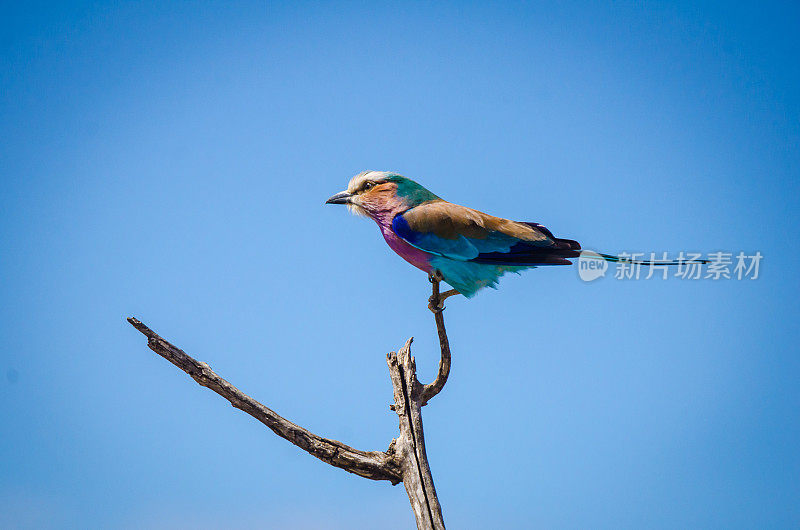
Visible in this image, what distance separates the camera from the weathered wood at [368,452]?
298cm

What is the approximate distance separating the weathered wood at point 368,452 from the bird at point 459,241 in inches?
25.0

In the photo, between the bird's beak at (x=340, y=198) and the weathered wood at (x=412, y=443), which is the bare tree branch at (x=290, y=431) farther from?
the bird's beak at (x=340, y=198)

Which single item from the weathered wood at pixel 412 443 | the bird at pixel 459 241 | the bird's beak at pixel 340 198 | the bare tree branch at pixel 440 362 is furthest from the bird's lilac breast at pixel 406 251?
the weathered wood at pixel 412 443

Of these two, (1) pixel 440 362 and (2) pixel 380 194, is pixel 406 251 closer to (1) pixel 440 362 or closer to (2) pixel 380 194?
(2) pixel 380 194

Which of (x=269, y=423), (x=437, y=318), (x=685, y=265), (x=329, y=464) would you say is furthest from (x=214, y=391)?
(x=685, y=265)

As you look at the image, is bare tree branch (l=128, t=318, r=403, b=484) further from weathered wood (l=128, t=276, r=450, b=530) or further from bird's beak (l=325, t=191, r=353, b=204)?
bird's beak (l=325, t=191, r=353, b=204)

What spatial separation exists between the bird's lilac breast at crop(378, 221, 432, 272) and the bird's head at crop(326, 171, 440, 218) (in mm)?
99

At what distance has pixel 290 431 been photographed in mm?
3066

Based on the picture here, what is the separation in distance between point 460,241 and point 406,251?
28cm

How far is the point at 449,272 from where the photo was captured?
3.35 metres

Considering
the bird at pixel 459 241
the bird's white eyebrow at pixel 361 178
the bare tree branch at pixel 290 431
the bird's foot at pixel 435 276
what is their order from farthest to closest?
the bird's white eyebrow at pixel 361 178, the bird's foot at pixel 435 276, the bird at pixel 459 241, the bare tree branch at pixel 290 431

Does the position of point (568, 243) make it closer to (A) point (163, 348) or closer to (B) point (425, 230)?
(B) point (425, 230)

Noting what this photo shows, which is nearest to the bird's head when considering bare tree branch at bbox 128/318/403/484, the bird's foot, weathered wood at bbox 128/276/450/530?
the bird's foot

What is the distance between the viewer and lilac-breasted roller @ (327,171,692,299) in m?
Answer: 3.28
